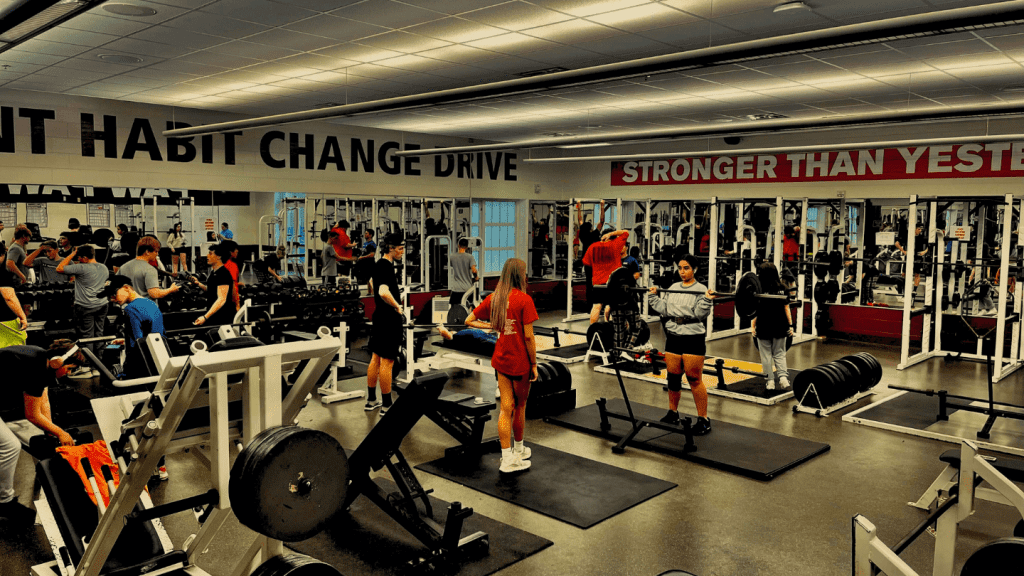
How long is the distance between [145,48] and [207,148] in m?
4.22

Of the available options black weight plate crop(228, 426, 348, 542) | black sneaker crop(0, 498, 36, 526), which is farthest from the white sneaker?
black sneaker crop(0, 498, 36, 526)

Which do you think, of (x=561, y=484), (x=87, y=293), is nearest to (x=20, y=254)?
(x=87, y=293)

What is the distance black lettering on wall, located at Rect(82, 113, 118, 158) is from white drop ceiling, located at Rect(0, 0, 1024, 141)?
1.65ft

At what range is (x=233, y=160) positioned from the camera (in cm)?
1091

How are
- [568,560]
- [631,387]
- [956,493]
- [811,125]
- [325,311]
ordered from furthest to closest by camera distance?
1. [325,311]
2. [631,387]
3. [811,125]
4. [568,560]
5. [956,493]

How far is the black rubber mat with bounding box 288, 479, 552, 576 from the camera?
3.72 m

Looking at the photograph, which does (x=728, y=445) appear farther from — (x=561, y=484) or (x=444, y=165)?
(x=444, y=165)

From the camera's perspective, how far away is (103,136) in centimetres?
970

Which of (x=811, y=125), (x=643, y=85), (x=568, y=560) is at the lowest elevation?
(x=568, y=560)

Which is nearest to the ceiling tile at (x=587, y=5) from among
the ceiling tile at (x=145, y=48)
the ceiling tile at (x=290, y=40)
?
the ceiling tile at (x=290, y=40)

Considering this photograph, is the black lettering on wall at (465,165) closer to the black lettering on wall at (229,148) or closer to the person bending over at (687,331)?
the black lettering on wall at (229,148)

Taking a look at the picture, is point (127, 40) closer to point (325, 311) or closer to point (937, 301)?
point (325, 311)

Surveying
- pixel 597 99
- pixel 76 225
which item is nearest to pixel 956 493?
pixel 597 99

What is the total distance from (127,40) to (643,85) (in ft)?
16.2
